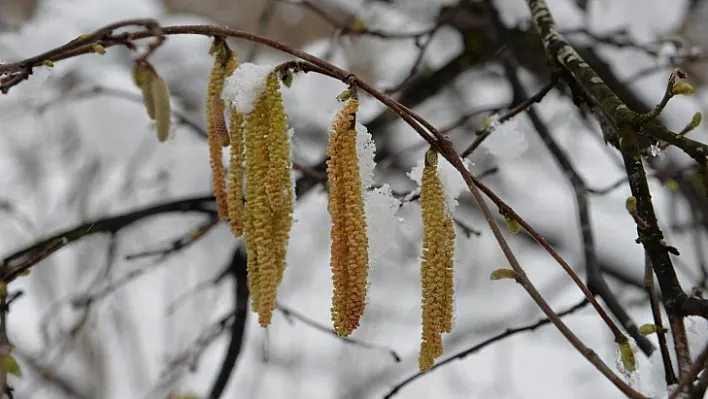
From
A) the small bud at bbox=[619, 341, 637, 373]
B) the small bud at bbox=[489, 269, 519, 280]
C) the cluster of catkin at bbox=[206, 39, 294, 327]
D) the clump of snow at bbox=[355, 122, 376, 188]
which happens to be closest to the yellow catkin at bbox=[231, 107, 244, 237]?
the cluster of catkin at bbox=[206, 39, 294, 327]

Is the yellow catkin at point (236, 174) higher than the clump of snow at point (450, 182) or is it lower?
lower

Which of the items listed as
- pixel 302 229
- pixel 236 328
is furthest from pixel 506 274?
pixel 302 229

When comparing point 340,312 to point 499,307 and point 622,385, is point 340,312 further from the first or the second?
point 499,307

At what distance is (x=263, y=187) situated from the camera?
560 millimetres

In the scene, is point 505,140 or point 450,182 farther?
point 505,140

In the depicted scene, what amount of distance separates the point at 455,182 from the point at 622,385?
22 centimetres

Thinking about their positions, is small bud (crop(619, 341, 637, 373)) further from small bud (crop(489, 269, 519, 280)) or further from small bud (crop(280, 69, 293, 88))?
small bud (crop(280, 69, 293, 88))

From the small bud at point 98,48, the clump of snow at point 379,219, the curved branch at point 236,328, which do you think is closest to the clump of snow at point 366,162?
the clump of snow at point 379,219

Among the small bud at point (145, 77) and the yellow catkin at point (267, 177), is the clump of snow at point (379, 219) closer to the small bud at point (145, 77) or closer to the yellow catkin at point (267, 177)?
the yellow catkin at point (267, 177)

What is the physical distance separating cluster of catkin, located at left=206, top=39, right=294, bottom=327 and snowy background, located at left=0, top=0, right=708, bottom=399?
0.43ft

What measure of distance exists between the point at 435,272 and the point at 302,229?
1356 mm

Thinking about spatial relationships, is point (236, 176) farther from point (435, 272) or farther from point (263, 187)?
point (435, 272)

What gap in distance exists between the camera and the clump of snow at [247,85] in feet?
1.84

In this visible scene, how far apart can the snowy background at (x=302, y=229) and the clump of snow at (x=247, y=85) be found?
7.5 inches
